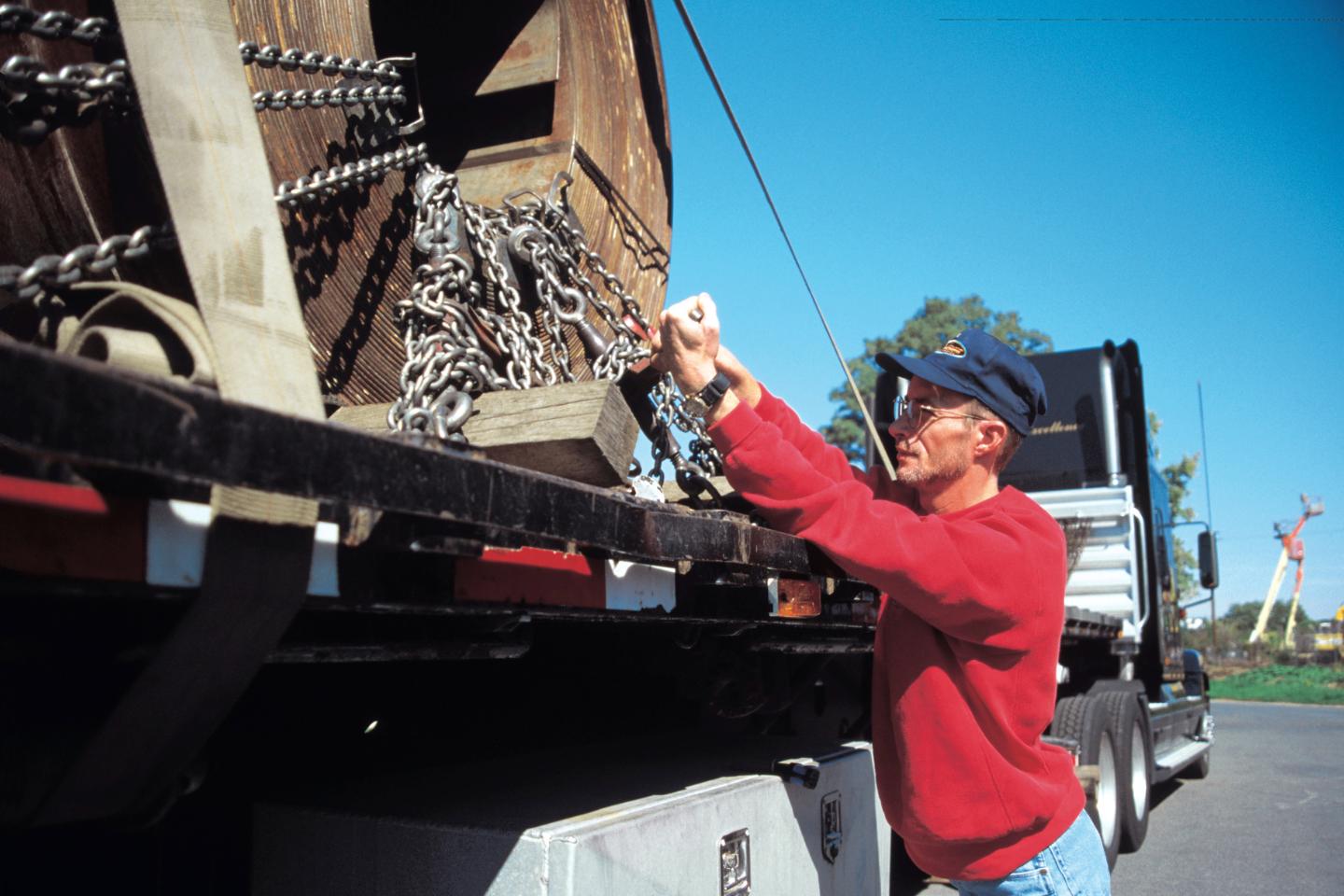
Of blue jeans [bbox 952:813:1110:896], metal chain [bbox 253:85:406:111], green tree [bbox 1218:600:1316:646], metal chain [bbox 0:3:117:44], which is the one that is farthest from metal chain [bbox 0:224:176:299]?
green tree [bbox 1218:600:1316:646]

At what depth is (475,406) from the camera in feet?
6.64

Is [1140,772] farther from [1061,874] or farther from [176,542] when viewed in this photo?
[176,542]

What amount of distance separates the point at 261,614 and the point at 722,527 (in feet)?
3.00

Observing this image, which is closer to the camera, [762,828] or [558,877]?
[558,877]

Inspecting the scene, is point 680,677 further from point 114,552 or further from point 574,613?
point 114,552

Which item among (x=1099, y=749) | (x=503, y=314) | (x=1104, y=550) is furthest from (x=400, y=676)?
(x=1104, y=550)

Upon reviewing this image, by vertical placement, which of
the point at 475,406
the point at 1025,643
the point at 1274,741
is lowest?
the point at 1274,741

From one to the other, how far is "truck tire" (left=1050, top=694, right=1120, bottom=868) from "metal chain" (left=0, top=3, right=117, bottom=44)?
17.8 feet

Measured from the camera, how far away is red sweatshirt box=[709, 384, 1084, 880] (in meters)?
2.19

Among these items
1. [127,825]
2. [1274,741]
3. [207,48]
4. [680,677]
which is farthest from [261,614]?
[1274,741]

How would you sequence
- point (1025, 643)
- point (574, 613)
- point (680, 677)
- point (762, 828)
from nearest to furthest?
point (574, 613), point (1025, 643), point (762, 828), point (680, 677)

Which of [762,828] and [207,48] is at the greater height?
[207,48]

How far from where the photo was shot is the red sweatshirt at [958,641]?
2.19m

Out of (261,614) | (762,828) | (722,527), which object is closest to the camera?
(261,614)
